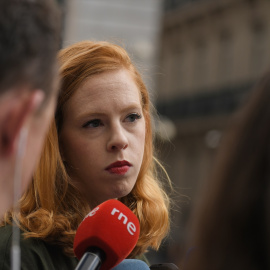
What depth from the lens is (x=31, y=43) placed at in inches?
58.9

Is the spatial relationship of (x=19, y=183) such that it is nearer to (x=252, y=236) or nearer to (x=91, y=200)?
(x=252, y=236)

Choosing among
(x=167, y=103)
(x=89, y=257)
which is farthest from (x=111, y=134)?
(x=167, y=103)

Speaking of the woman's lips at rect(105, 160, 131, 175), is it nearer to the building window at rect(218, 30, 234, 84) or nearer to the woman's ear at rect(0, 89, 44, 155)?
the woman's ear at rect(0, 89, 44, 155)

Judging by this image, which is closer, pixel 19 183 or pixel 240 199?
pixel 240 199

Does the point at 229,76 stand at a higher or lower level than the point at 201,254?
lower

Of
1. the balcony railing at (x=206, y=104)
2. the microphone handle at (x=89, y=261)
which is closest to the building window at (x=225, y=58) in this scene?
the balcony railing at (x=206, y=104)

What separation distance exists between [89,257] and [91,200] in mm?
639

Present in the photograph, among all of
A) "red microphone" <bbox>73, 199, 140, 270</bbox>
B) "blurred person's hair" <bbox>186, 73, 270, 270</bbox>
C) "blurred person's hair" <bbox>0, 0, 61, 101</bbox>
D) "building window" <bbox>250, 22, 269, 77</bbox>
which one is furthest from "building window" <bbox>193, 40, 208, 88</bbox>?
"blurred person's hair" <bbox>186, 73, 270, 270</bbox>

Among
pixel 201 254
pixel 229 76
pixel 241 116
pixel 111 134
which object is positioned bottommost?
pixel 229 76

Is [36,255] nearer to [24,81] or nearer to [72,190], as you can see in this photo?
[72,190]

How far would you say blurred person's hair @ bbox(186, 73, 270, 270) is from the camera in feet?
4.41

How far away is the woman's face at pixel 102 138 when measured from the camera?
267 centimetres

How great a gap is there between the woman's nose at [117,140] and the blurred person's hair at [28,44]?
109 cm

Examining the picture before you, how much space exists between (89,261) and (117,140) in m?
0.64
